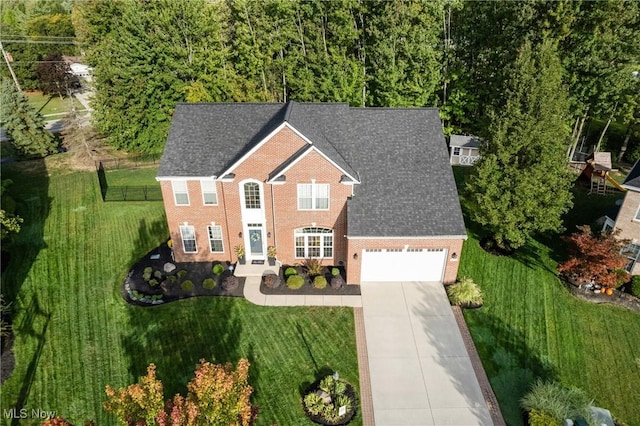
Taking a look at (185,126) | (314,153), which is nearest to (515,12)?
(314,153)

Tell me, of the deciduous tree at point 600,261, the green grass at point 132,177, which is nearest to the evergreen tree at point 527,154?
the deciduous tree at point 600,261

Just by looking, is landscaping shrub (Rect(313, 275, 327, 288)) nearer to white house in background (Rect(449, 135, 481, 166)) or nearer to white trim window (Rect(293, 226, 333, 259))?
white trim window (Rect(293, 226, 333, 259))

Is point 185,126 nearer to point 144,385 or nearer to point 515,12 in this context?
point 144,385

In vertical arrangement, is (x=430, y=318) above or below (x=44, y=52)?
below

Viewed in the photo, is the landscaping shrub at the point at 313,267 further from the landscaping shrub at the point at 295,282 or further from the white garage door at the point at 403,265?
the white garage door at the point at 403,265

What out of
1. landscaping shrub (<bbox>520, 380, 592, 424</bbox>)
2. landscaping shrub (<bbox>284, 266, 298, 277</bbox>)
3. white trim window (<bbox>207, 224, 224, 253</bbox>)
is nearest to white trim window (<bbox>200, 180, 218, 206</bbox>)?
white trim window (<bbox>207, 224, 224, 253</bbox>)
